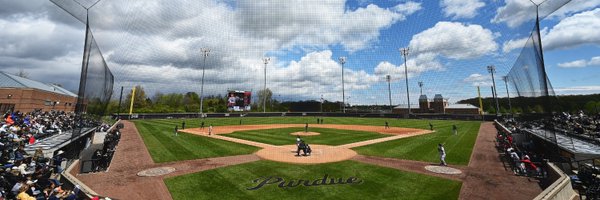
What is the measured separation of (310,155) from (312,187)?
21.1ft

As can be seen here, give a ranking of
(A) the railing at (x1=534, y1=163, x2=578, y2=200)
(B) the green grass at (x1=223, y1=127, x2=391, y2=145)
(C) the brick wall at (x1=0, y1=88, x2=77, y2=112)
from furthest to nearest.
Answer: (C) the brick wall at (x1=0, y1=88, x2=77, y2=112), (B) the green grass at (x1=223, y1=127, x2=391, y2=145), (A) the railing at (x1=534, y1=163, x2=578, y2=200)

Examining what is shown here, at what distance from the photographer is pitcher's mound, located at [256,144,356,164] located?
15.6 metres

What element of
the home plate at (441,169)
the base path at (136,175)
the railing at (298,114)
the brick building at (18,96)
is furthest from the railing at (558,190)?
the brick building at (18,96)

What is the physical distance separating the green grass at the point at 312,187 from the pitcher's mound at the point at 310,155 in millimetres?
1480

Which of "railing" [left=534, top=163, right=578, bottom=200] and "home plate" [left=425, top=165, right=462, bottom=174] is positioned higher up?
"railing" [left=534, top=163, right=578, bottom=200]

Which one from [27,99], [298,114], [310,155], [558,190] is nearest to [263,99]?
[298,114]

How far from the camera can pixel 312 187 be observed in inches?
415

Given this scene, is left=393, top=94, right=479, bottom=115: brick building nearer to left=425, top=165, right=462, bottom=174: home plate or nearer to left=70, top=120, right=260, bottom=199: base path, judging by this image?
left=425, top=165, right=462, bottom=174: home plate

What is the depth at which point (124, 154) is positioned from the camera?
17.6m

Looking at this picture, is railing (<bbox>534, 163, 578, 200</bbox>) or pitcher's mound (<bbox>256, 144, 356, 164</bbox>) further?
pitcher's mound (<bbox>256, 144, 356, 164</bbox>)

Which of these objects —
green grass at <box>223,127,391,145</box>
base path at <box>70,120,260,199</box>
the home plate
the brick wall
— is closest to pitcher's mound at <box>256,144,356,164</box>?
base path at <box>70,120,260,199</box>

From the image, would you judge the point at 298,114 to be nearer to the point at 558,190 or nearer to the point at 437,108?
the point at 437,108

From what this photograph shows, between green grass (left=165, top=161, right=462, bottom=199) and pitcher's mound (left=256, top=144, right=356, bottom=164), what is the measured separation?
1.48 meters

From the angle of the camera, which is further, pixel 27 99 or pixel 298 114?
pixel 298 114
